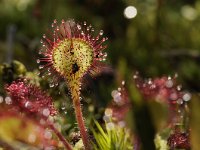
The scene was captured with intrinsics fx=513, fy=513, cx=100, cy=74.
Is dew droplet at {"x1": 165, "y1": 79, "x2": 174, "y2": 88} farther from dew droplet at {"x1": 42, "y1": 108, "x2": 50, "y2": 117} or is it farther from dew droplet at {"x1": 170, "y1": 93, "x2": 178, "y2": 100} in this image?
dew droplet at {"x1": 42, "y1": 108, "x2": 50, "y2": 117}

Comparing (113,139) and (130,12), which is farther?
(130,12)

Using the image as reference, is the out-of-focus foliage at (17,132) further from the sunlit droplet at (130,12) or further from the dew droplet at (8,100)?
the sunlit droplet at (130,12)

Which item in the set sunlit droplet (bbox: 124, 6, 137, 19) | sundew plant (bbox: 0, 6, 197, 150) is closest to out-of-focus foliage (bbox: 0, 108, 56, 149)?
sundew plant (bbox: 0, 6, 197, 150)

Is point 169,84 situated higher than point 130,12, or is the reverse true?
point 130,12

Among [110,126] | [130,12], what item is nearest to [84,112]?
[110,126]

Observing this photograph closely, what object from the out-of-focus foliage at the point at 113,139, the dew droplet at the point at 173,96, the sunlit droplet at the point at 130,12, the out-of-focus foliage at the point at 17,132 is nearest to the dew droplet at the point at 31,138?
the out-of-focus foliage at the point at 17,132

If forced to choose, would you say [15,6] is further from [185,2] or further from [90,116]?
[90,116]

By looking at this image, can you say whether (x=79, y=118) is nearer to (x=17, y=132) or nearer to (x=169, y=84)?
(x=17, y=132)

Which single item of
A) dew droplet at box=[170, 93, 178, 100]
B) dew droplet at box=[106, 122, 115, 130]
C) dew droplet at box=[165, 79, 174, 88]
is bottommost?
dew droplet at box=[106, 122, 115, 130]

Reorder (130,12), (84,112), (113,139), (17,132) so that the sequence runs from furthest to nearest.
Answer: (130,12) < (84,112) < (113,139) < (17,132)

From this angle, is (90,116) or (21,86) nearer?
(21,86)

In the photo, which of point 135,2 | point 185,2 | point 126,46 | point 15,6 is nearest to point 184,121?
point 126,46
